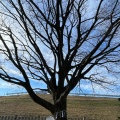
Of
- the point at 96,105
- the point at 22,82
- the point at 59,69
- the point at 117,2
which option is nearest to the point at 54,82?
the point at 59,69

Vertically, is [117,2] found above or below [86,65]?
above

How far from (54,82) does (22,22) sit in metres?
2.15

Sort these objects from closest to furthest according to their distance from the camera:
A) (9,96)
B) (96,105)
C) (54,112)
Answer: (54,112) < (96,105) < (9,96)

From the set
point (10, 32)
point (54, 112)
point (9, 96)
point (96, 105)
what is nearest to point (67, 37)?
point (10, 32)

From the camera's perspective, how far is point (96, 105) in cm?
2567

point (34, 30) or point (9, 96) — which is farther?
point (9, 96)

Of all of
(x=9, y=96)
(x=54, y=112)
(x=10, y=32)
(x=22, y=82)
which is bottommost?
(x=54, y=112)

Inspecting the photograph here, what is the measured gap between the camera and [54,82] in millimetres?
8211

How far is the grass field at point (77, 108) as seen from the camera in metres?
22.0

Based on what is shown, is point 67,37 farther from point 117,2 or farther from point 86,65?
point 117,2

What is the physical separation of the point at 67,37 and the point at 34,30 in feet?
3.50

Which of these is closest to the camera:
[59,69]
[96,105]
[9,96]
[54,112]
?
[54,112]

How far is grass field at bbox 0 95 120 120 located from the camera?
22.0 meters

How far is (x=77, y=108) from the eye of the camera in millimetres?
24484
